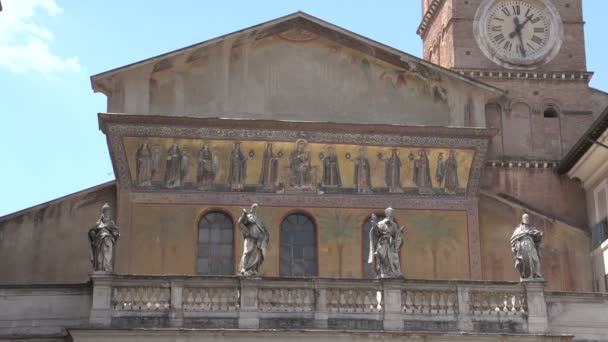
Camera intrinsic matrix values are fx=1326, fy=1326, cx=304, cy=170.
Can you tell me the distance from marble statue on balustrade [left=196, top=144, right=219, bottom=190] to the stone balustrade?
5.85 metres

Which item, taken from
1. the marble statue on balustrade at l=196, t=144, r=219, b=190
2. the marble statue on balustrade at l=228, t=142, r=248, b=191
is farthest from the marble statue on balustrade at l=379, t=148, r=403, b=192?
the marble statue on balustrade at l=196, t=144, r=219, b=190

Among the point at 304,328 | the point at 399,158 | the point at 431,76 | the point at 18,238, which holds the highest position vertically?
the point at 431,76

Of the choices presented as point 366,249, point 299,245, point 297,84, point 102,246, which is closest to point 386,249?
point 102,246

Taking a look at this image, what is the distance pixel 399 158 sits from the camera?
27.4 meters

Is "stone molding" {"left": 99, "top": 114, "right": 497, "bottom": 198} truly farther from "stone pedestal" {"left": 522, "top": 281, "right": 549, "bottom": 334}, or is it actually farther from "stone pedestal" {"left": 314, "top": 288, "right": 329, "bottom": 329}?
"stone pedestal" {"left": 314, "top": 288, "right": 329, "bottom": 329}

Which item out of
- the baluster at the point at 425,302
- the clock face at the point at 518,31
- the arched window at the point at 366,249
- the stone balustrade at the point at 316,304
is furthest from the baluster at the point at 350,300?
the clock face at the point at 518,31

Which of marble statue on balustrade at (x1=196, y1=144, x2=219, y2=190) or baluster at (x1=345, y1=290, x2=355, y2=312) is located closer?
baluster at (x1=345, y1=290, x2=355, y2=312)

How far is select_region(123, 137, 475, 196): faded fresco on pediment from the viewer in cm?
2677

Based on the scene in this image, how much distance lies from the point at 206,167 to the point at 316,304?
20.9 ft

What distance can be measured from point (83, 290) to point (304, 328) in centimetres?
363

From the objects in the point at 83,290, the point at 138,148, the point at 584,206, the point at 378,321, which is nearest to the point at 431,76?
the point at 584,206

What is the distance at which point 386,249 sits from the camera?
71.7ft

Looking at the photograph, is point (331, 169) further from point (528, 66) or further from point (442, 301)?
point (528, 66)

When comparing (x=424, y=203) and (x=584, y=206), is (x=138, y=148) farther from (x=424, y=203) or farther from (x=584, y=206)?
(x=584, y=206)
